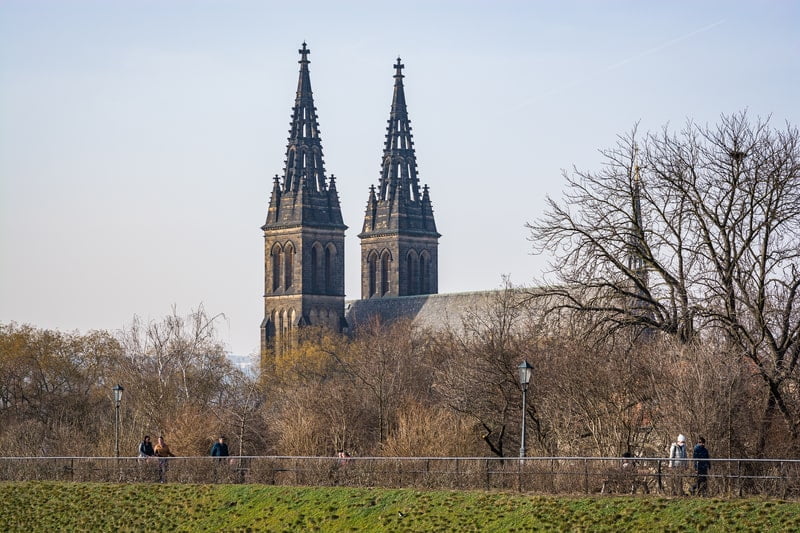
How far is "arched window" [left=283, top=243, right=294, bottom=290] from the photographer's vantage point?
11975 cm

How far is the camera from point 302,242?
388 ft

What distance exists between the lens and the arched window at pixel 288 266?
120 meters

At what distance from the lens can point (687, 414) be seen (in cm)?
3916

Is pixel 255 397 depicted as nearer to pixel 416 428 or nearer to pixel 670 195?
pixel 416 428

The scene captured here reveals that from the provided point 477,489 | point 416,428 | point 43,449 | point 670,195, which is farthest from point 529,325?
point 43,449

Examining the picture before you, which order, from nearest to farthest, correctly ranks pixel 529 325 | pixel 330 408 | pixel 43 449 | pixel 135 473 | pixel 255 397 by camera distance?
pixel 135 473 < pixel 529 325 < pixel 330 408 < pixel 43 449 < pixel 255 397

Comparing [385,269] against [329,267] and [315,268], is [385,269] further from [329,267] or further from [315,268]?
[315,268]

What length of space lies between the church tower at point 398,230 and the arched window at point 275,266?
704 centimetres

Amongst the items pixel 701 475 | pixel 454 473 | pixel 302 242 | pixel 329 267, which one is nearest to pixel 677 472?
Result: pixel 701 475

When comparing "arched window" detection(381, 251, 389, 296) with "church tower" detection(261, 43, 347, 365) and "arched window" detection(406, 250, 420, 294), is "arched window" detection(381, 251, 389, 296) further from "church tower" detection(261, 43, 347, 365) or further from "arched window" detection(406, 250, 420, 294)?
"church tower" detection(261, 43, 347, 365)

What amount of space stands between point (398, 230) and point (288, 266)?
894cm

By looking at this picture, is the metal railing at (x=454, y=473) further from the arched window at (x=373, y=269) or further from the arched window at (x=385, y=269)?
the arched window at (x=373, y=269)

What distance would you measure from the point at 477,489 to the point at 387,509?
2.16 metres

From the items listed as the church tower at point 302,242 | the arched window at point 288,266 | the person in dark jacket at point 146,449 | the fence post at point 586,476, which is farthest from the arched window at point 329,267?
the fence post at point 586,476
